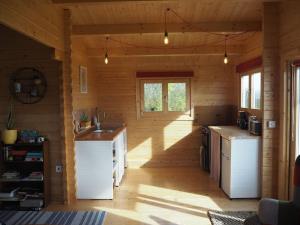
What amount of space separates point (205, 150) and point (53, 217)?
3.27 m

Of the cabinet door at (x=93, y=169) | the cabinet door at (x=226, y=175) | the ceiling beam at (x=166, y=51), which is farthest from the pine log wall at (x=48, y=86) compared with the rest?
the cabinet door at (x=226, y=175)

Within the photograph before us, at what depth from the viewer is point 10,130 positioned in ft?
13.2

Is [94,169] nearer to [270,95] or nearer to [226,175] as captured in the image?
[226,175]

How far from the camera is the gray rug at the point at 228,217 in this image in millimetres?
3514

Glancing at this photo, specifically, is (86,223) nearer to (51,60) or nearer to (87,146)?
(87,146)

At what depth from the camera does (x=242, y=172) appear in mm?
4246

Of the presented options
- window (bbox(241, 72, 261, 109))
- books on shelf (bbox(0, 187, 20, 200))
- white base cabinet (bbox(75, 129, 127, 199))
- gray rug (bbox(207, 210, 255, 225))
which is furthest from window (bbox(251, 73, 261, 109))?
books on shelf (bbox(0, 187, 20, 200))

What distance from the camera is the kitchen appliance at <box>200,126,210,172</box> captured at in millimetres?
5871

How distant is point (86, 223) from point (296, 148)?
277 cm

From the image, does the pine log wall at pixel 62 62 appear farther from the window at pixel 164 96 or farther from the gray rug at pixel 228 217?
the window at pixel 164 96

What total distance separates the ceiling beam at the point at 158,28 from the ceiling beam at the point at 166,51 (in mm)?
1231

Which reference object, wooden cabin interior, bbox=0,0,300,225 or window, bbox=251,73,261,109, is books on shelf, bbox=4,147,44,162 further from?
window, bbox=251,73,261,109

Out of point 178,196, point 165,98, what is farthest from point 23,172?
point 165,98

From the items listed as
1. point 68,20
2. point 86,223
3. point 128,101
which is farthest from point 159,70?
point 86,223
